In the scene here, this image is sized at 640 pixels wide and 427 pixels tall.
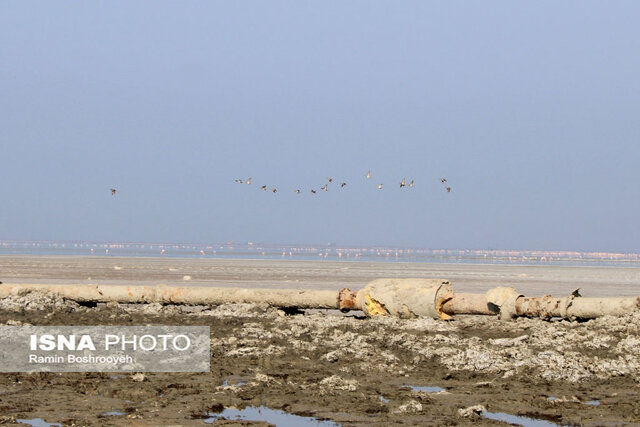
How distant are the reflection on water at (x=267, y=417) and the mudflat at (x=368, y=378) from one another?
3 centimetres

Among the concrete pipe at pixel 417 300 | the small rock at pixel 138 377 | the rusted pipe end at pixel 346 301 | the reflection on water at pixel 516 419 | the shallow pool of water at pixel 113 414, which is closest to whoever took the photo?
the reflection on water at pixel 516 419

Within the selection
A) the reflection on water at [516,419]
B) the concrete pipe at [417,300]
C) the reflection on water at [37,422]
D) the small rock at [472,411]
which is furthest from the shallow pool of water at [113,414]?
the concrete pipe at [417,300]

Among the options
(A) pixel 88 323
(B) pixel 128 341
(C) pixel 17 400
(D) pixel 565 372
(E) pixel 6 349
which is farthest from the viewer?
(A) pixel 88 323

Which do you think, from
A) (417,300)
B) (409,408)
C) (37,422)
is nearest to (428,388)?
(409,408)

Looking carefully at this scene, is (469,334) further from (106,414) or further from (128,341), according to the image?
(106,414)

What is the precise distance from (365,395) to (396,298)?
719 cm

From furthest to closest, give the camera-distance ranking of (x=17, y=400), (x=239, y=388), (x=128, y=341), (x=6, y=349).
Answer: (x=128, y=341) < (x=6, y=349) < (x=239, y=388) < (x=17, y=400)

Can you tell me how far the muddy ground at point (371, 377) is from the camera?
9750 mm

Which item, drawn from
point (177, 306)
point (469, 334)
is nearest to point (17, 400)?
point (469, 334)

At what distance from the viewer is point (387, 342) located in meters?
14.8

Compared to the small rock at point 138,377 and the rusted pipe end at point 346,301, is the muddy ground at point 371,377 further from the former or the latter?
the rusted pipe end at point 346,301

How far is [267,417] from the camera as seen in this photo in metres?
9.59

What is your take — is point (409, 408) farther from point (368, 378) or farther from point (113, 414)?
point (113, 414)

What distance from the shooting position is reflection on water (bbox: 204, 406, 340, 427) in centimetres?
929
